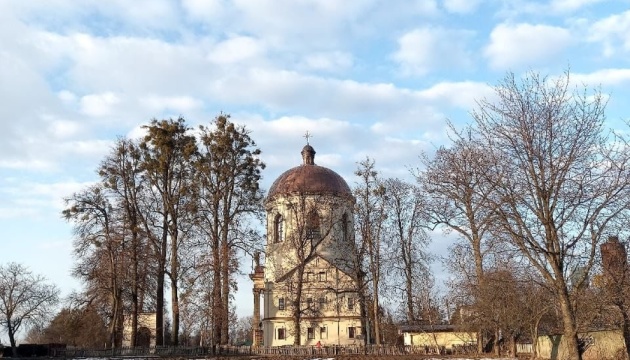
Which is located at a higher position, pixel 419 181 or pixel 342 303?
pixel 419 181

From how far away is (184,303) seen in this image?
103 feet

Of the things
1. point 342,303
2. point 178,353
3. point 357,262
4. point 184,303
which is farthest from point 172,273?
point 342,303

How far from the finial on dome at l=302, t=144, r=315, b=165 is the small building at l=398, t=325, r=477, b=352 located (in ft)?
58.5

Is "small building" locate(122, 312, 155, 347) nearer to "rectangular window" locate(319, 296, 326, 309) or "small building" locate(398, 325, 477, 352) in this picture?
"rectangular window" locate(319, 296, 326, 309)

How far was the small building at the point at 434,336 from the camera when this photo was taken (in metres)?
35.2

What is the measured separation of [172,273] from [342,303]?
1410 centimetres

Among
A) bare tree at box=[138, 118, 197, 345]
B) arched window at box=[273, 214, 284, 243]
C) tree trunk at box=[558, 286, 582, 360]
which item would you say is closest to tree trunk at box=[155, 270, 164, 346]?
bare tree at box=[138, 118, 197, 345]

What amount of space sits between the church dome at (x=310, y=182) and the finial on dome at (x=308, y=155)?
4.95 ft

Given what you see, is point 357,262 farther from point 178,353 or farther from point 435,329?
point 178,353

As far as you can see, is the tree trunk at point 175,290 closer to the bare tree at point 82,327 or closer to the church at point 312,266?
the bare tree at point 82,327

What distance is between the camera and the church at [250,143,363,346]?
39.8 m

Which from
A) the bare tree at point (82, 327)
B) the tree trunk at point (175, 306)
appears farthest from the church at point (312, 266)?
the bare tree at point (82, 327)

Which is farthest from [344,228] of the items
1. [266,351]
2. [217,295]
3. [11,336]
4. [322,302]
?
[11,336]

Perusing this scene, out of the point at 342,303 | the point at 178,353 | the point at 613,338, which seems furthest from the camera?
the point at 342,303
